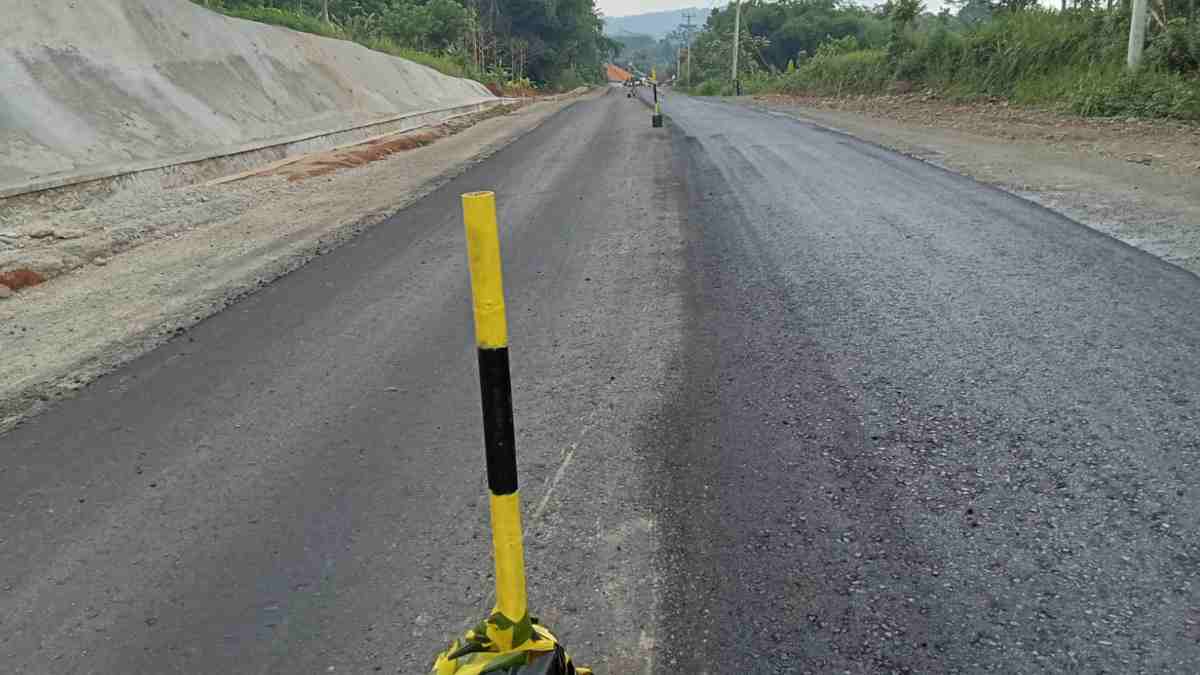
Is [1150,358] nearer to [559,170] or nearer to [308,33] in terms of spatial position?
[559,170]

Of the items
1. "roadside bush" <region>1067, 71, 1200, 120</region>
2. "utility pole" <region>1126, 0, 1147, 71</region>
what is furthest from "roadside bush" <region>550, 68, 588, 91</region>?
"utility pole" <region>1126, 0, 1147, 71</region>

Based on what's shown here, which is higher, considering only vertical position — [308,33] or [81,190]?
[308,33]

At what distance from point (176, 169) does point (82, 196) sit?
2164mm

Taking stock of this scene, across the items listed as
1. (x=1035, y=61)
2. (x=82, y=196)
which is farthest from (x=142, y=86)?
(x=1035, y=61)

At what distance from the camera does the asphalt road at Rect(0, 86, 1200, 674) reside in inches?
101

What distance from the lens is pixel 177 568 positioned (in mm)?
3021

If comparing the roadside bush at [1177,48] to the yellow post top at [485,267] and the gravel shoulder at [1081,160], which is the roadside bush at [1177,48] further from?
the yellow post top at [485,267]

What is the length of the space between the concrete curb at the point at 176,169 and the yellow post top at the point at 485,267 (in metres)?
9.49

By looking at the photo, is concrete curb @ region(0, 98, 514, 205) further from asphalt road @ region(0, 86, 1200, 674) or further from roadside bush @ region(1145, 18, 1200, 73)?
roadside bush @ region(1145, 18, 1200, 73)

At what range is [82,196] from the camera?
33.1 ft

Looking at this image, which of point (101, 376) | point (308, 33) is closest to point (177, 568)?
point (101, 376)

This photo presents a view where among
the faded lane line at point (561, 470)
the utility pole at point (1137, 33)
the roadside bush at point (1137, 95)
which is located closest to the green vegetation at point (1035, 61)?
the roadside bush at point (1137, 95)

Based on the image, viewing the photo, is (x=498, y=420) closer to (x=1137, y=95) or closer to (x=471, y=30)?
(x=1137, y=95)

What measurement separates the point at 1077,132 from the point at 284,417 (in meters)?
13.9
